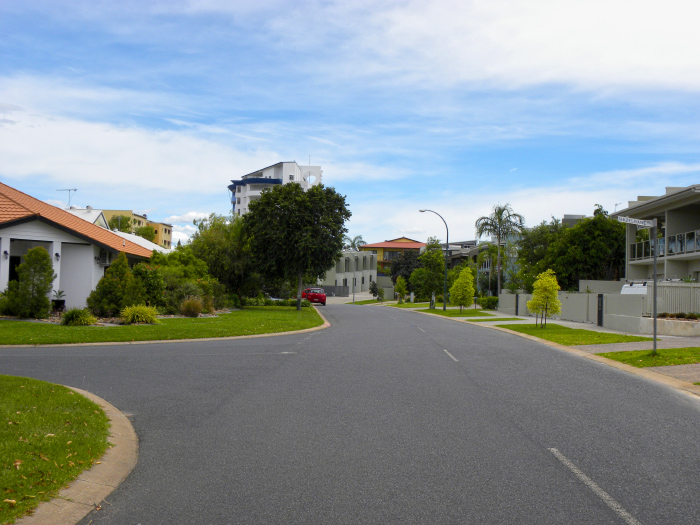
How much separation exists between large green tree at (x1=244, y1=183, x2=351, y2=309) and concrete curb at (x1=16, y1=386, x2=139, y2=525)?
3152cm

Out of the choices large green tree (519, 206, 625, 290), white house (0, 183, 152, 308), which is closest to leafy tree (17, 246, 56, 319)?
white house (0, 183, 152, 308)

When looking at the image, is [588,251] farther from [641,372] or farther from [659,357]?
[641,372]

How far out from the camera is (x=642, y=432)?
757 cm

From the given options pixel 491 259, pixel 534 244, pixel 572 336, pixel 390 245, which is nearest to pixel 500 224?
pixel 534 244

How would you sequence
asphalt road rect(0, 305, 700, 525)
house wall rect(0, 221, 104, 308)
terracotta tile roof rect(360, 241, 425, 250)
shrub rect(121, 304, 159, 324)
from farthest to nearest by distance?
terracotta tile roof rect(360, 241, 425, 250) < house wall rect(0, 221, 104, 308) < shrub rect(121, 304, 159, 324) < asphalt road rect(0, 305, 700, 525)

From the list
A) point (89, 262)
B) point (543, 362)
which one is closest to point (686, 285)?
point (543, 362)

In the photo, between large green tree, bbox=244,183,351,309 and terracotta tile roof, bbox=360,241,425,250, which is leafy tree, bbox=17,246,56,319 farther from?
terracotta tile roof, bbox=360,241,425,250

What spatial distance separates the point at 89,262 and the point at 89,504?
962 inches

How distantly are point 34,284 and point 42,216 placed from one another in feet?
12.9

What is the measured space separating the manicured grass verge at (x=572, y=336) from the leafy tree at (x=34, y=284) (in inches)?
757

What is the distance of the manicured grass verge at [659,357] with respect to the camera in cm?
1444

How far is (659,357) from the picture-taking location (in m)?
15.2

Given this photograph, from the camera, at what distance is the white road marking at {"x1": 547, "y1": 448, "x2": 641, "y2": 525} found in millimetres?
4785

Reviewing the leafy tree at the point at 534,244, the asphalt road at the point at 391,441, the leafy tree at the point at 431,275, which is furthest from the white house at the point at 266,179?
the asphalt road at the point at 391,441
